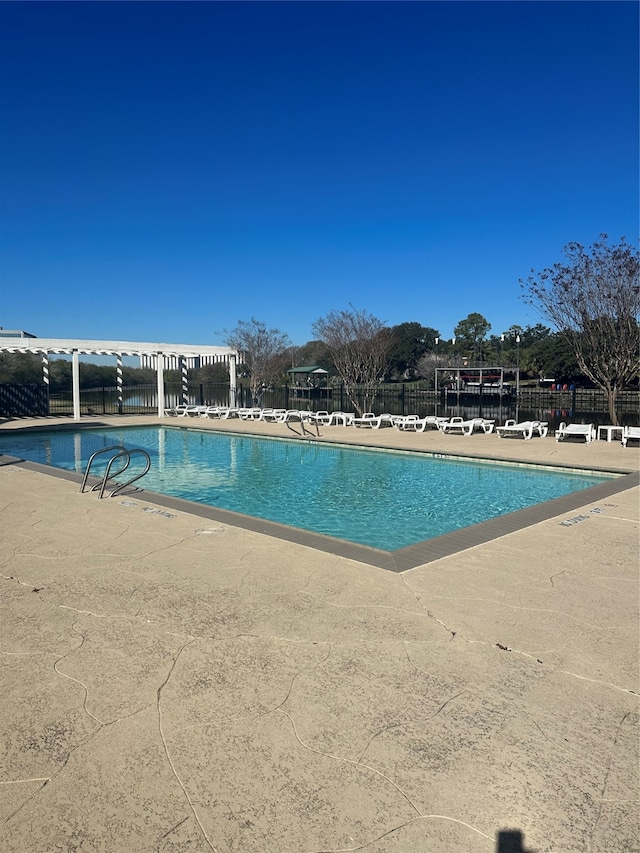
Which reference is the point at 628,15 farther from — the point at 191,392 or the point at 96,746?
the point at 191,392

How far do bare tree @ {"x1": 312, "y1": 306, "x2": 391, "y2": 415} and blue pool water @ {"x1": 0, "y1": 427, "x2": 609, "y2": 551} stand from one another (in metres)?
9.52

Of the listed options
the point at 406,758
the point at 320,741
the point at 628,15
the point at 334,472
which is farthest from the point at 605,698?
the point at 628,15

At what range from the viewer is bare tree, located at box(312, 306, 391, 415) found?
84.6 ft

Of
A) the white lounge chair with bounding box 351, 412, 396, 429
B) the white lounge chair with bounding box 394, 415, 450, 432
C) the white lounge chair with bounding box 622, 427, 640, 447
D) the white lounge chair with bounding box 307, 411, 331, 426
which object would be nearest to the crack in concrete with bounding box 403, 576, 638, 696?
the white lounge chair with bounding box 622, 427, 640, 447

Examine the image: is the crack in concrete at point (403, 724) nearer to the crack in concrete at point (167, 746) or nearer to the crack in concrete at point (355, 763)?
the crack in concrete at point (355, 763)

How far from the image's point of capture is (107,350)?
2358 cm

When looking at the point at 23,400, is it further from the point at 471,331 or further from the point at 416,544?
the point at 471,331

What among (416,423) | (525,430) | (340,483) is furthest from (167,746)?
(416,423)

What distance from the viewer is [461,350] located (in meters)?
70.7

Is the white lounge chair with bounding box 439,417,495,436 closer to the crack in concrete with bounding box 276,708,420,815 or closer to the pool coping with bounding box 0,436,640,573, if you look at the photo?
the pool coping with bounding box 0,436,640,573

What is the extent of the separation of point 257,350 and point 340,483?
796 inches

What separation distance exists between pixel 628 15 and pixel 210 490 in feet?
39.6

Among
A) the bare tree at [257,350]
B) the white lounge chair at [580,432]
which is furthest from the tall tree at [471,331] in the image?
the white lounge chair at [580,432]

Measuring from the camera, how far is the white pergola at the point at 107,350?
2197 centimetres
